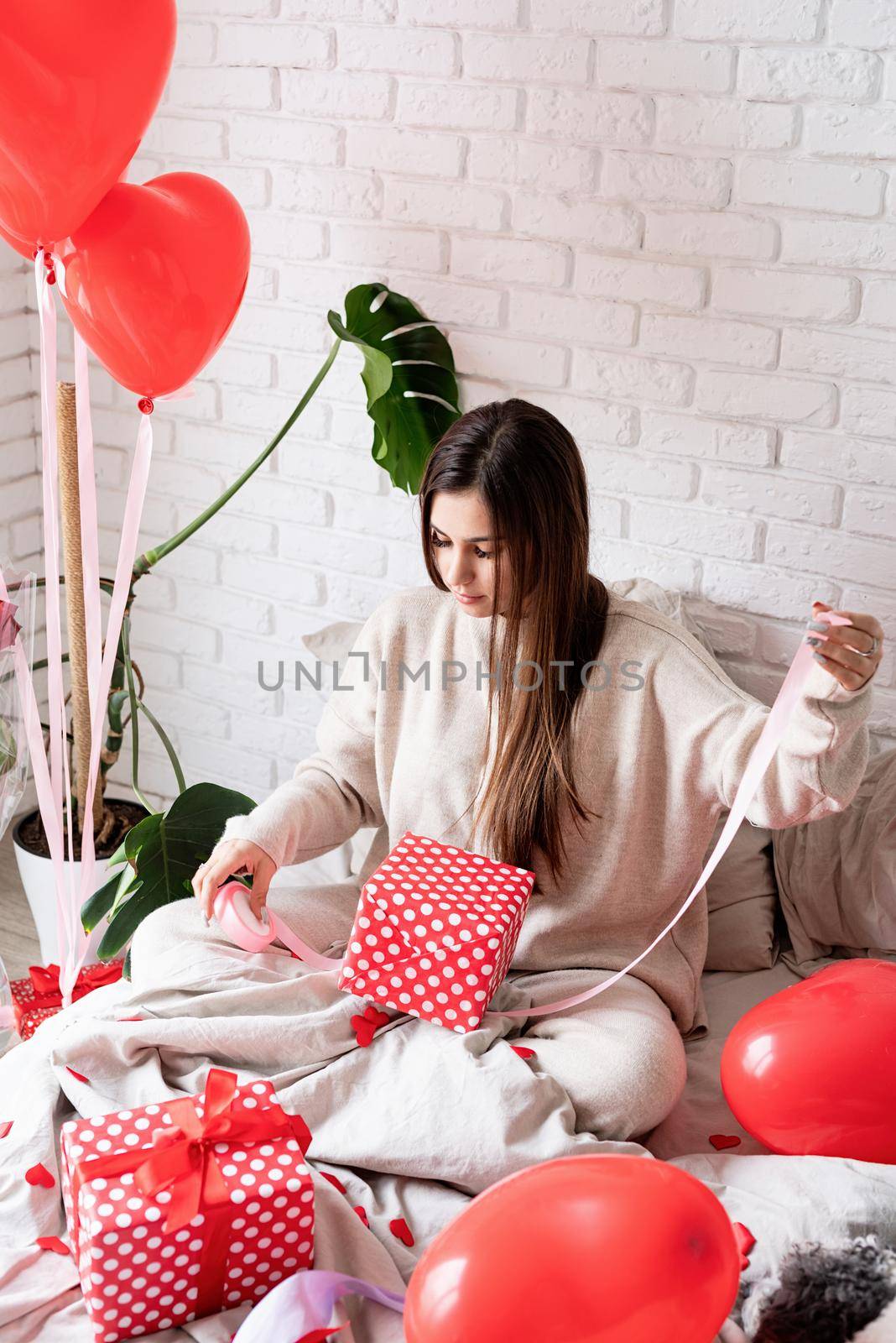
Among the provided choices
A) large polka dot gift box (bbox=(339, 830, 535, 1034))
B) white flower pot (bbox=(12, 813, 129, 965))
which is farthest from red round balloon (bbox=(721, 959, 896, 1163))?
white flower pot (bbox=(12, 813, 129, 965))


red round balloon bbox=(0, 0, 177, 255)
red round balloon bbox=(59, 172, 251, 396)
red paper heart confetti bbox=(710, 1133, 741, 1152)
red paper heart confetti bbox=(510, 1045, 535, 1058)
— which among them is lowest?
red paper heart confetti bbox=(710, 1133, 741, 1152)

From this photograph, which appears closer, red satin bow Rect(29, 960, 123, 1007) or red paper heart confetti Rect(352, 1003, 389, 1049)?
red paper heart confetti Rect(352, 1003, 389, 1049)

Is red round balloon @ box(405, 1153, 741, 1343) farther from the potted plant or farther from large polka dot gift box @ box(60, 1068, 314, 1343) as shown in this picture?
the potted plant

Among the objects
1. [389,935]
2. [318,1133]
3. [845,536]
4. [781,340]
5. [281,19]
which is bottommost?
[318,1133]

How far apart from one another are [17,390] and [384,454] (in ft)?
2.66

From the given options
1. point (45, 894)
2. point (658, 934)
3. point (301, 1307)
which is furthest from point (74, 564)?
point (301, 1307)

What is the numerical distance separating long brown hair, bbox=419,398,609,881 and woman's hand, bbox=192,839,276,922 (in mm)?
281

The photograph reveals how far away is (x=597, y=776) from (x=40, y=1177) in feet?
2.58

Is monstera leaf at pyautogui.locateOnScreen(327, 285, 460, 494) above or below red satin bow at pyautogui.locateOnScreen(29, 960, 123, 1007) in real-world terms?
above

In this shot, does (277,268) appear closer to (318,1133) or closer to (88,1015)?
(88,1015)

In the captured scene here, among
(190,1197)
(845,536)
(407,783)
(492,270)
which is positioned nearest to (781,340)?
(845,536)

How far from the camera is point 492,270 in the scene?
2.03m

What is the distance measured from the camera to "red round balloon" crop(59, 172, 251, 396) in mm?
1403

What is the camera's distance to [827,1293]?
1.18 metres
